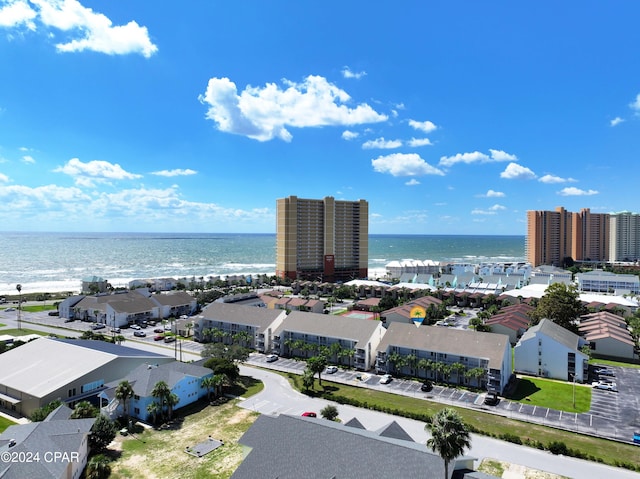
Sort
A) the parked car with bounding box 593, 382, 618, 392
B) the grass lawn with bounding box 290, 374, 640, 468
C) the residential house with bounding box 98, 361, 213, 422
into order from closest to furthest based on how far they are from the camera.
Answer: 1. the grass lawn with bounding box 290, 374, 640, 468
2. the residential house with bounding box 98, 361, 213, 422
3. the parked car with bounding box 593, 382, 618, 392

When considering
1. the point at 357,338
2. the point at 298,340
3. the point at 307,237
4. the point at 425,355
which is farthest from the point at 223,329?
the point at 307,237

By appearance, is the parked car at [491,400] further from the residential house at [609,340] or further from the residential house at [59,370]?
the residential house at [59,370]

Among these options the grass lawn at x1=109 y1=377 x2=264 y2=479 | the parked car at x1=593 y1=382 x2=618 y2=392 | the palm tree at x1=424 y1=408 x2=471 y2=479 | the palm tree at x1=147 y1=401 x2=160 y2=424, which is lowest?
the parked car at x1=593 y1=382 x2=618 y2=392

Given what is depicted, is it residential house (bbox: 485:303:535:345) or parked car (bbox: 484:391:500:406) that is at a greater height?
residential house (bbox: 485:303:535:345)

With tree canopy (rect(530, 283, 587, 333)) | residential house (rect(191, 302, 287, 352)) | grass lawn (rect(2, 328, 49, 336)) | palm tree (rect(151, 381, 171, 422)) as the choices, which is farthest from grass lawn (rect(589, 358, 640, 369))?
grass lawn (rect(2, 328, 49, 336))

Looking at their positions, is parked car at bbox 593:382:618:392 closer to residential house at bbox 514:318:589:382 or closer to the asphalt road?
the asphalt road

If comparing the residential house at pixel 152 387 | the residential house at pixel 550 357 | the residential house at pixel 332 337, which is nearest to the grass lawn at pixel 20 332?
the residential house at pixel 152 387

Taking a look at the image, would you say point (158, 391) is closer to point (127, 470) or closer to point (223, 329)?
point (127, 470)
